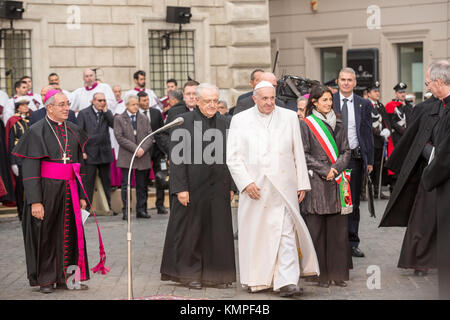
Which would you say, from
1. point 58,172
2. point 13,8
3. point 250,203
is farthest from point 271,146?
point 13,8

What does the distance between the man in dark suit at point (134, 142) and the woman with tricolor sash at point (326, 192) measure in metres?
5.33

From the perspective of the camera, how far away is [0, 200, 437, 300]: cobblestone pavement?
821 cm

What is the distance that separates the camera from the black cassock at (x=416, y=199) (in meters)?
8.81

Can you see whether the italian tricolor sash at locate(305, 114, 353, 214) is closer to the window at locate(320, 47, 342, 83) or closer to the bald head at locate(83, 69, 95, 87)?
the bald head at locate(83, 69, 95, 87)

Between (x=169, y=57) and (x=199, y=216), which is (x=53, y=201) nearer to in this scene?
(x=199, y=216)

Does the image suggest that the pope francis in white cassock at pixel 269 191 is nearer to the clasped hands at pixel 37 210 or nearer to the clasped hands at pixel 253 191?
the clasped hands at pixel 253 191

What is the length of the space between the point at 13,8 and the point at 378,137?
7331 mm

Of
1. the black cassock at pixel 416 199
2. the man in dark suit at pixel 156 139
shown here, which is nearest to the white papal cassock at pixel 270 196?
the black cassock at pixel 416 199

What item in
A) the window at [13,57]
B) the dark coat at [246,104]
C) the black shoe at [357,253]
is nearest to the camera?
the black shoe at [357,253]

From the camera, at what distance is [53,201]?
340 inches

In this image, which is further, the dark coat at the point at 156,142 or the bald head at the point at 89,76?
the bald head at the point at 89,76

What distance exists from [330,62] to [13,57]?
10.4 m

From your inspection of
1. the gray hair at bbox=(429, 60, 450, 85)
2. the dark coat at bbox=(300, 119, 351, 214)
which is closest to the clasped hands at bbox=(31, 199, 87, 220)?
the dark coat at bbox=(300, 119, 351, 214)

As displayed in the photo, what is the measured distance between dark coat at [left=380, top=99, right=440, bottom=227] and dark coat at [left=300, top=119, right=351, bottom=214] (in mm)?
661
